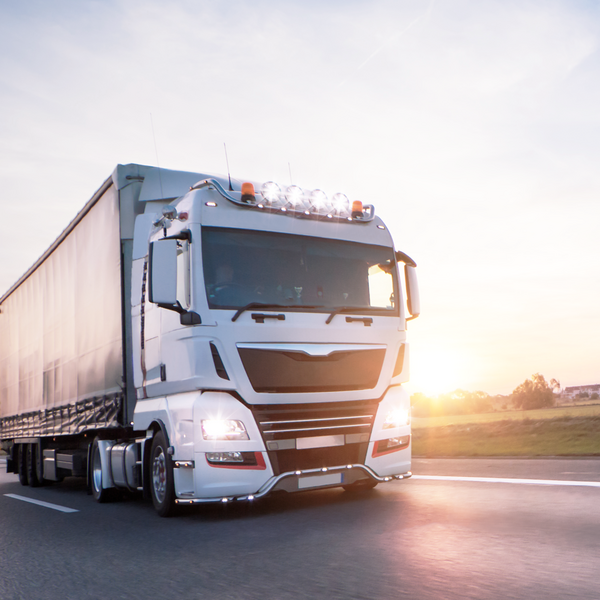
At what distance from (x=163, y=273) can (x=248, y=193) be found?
138 centimetres

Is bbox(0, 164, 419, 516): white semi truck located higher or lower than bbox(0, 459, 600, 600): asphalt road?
higher

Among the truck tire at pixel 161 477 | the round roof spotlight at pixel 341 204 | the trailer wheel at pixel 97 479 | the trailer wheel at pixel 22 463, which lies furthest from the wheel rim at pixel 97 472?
the trailer wheel at pixel 22 463

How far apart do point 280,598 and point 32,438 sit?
11619 mm

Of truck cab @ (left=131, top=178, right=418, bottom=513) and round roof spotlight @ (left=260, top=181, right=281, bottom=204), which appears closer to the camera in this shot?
truck cab @ (left=131, top=178, right=418, bottom=513)

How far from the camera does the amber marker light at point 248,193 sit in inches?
311

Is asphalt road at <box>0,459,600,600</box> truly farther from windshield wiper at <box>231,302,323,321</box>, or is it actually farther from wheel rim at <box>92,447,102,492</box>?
windshield wiper at <box>231,302,323,321</box>

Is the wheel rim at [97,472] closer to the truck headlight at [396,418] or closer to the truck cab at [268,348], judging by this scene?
the truck cab at [268,348]

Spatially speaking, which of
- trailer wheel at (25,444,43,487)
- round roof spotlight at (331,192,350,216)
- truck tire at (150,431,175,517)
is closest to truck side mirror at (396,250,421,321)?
round roof spotlight at (331,192,350,216)

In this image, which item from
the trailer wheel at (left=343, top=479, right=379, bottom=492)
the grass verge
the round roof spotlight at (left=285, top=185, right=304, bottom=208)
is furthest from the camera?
the grass verge

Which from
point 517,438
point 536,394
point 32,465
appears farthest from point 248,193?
point 536,394

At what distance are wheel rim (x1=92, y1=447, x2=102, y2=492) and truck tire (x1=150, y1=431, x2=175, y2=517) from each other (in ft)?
7.33

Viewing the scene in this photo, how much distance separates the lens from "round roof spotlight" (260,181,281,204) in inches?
317

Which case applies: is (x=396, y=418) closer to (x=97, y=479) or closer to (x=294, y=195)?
(x=294, y=195)

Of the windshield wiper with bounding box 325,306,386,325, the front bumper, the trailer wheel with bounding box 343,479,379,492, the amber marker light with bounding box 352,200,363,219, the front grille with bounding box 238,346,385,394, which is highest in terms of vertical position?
the amber marker light with bounding box 352,200,363,219
